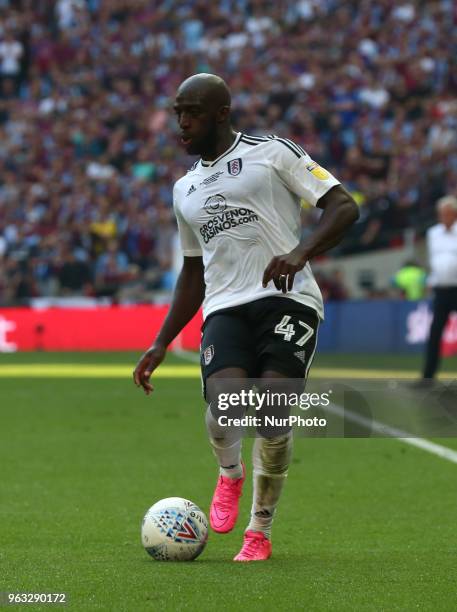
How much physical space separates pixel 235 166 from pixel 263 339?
30.9 inches

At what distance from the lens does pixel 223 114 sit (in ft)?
20.2

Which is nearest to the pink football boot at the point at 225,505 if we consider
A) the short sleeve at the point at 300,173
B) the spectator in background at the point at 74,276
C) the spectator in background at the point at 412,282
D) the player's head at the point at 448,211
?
the short sleeve at the point at 300,173

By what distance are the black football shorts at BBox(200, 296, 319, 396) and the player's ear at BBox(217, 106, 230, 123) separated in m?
0.83

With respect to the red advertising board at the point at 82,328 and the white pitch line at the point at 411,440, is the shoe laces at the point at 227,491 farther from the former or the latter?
the red advertising board at the point at 82,328

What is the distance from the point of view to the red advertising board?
27.3m

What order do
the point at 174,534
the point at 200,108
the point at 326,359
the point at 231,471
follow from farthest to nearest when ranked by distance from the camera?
the point at 326,359, the point at 231,471, the point at 174,534, the point at 200,108

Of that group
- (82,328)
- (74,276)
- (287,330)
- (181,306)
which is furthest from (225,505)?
(74,276)

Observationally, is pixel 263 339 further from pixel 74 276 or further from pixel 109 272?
pixel 109 272

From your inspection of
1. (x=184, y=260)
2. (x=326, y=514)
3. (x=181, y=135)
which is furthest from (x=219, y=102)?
(x=326, y=514)

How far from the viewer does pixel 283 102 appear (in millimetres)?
32375

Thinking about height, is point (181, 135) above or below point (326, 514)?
above

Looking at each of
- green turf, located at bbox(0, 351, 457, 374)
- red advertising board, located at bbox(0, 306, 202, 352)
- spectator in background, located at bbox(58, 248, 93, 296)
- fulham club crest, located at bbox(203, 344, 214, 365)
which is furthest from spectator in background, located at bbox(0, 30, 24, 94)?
fulham club crest, located at bbox(203, 344, 214, 365)

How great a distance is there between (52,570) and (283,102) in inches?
1075

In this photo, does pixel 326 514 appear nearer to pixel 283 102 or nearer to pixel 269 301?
pixel 269 301
